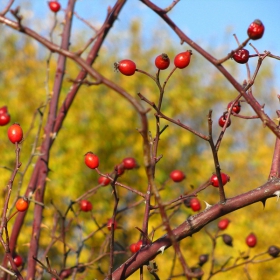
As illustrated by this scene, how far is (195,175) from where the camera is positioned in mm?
7281

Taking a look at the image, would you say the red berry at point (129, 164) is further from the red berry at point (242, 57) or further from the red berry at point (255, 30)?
the red berry at point (255, 30)

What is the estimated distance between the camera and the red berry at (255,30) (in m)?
0.87

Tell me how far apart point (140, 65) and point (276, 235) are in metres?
5.58

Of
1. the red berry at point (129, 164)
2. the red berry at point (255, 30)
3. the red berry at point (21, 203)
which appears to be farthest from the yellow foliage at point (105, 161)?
the red berry at point (255, 30)

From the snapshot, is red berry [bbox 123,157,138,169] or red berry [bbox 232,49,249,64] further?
red berry [bbox 123,157,138,169]

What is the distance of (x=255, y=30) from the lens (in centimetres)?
87

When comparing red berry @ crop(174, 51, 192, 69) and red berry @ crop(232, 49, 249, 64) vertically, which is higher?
red berry @ crop(174, 51, 192, 69)

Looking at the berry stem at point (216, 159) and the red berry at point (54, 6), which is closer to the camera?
the berry stem at point (216, 159)

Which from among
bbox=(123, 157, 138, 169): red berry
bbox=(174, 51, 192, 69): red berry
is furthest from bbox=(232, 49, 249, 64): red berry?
bbox=(123, 157, 138, 169): red berry

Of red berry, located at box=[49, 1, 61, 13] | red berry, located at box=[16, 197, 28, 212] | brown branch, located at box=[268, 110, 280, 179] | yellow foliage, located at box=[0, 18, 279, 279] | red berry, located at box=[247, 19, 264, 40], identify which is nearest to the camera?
red berry, located at box=[247, 19, 264, 40]

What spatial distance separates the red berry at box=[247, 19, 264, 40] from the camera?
87 centimetres

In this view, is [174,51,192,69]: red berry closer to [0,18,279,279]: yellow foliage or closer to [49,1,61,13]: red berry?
[49,1,61,13]: red berry

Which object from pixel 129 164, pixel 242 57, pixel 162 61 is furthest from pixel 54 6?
pixel 242 57

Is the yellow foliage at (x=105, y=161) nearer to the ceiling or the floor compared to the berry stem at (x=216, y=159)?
nearer to the ceiling
